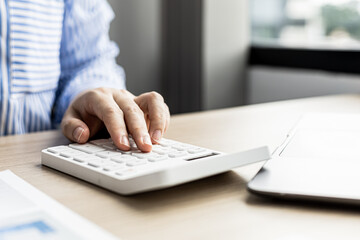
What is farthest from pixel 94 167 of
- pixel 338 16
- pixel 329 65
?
pixel 338 16

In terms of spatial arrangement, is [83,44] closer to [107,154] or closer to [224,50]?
[107,154]

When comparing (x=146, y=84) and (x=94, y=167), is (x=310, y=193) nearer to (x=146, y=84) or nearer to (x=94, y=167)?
(x=94, y=167)

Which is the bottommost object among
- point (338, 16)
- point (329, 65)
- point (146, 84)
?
point (146, 84)

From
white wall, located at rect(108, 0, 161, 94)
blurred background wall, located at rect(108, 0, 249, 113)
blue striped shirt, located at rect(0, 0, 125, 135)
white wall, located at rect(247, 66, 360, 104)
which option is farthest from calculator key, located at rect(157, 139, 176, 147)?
white wall, located at rect(108, 0, 161, 94)

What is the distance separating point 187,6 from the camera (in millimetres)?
1921

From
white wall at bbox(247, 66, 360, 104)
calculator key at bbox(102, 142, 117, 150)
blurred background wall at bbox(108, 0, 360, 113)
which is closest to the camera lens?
calculator key at bbox(102, 142, 117, 150)

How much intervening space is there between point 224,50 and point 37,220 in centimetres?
164

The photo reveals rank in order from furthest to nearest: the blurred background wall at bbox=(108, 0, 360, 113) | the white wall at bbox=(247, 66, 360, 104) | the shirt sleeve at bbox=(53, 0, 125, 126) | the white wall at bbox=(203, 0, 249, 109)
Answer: the white wall at bbox=(203, 0, 249, 109) → the blurred background wall at bbox=(108, 0, 360, 113) → the white wall at bbox=(247, 66, 360, 104) → the shirt sleeve at bbox=(53, 0, 125, 126)

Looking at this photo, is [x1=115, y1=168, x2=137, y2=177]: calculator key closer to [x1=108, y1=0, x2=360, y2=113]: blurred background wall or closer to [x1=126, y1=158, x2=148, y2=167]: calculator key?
[x1=126, y1=158, x2=148, y2=167]: calculator key

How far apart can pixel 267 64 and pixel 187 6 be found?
0.41 meters

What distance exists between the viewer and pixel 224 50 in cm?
191

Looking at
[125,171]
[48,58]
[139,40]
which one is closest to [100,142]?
[125,171]

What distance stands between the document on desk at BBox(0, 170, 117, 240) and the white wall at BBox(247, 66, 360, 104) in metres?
1.32

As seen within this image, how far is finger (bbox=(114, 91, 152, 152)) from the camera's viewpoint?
49 cm
